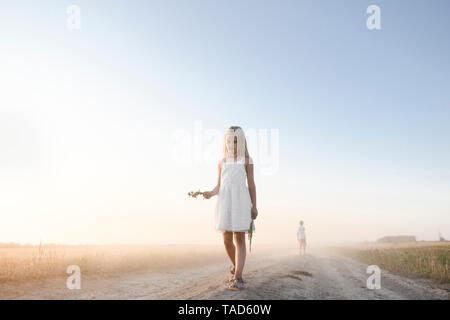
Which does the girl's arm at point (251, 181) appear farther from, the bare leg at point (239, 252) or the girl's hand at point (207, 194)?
the girl's hand at point (207, 194)

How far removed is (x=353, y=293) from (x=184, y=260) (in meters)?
12.7

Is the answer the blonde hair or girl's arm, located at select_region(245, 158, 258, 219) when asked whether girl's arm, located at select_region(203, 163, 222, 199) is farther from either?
girl's arm, located at select_region(245, 158, 258, 219)

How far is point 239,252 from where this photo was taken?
614 cm

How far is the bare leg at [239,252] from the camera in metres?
6.09

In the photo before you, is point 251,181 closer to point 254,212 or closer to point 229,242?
point 254,212

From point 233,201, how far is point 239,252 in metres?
0.97

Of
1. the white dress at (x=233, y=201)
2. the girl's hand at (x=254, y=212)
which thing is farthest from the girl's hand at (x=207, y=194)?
the girl's hand at (x=254, y=212)

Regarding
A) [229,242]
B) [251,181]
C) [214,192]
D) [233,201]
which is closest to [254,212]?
[233,201]

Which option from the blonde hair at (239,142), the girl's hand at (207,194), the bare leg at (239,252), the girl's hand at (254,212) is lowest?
the bare leg at (239,252)

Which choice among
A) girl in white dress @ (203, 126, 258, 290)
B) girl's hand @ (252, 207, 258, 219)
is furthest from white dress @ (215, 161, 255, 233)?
girl's hand @ (252, 207, 258, 219)

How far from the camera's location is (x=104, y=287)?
9.28m

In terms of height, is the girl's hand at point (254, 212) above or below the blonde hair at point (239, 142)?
below
